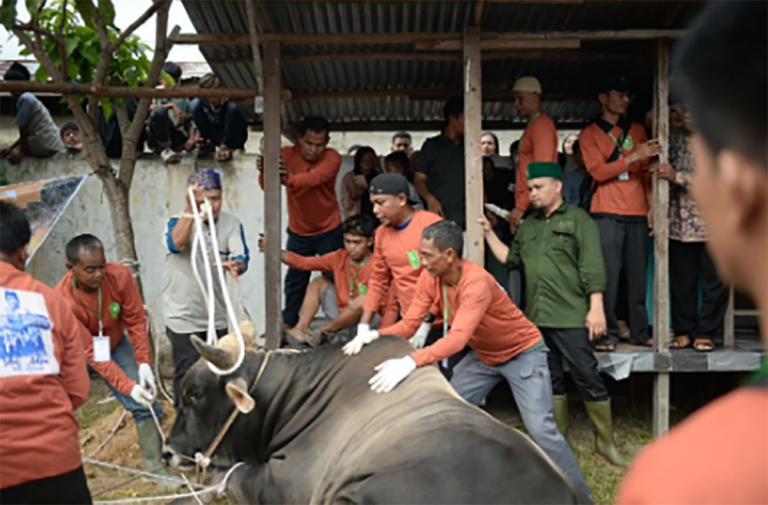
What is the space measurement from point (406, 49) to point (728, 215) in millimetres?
6233

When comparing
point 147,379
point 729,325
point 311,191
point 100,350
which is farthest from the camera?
point 311,191

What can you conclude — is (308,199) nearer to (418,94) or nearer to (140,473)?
(418,94)

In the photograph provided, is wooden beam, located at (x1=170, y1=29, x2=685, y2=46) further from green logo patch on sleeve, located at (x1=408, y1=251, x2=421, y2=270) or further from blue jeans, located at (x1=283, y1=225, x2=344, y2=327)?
blue jeans, located at (x1=283, y1=225, x2=344, y2=327)

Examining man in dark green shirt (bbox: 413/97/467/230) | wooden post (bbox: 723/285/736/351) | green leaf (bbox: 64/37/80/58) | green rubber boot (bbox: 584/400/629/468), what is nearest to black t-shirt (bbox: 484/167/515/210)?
man in dark green shirt (bbox: 413/97/467/230)

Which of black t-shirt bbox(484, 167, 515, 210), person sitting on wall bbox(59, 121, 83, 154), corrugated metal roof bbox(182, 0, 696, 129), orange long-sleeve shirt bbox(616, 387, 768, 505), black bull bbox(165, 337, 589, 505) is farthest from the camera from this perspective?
person sitting on wall bbox(59, 121, 83, 154)

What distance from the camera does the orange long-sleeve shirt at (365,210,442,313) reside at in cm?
589

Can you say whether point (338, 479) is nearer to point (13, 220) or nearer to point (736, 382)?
point (13, 220)

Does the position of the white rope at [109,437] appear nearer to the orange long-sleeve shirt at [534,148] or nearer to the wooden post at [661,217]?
the orange long-sleeve shirt at [534,148]

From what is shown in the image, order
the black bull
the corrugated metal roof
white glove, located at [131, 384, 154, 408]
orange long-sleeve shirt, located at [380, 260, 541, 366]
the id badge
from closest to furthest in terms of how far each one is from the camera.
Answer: the black bull < orange long-sleeve shirt, located at [380, 260, 541, 366] < white glove, located at [131, 384, 154, 408] < the id badge < the corrugated metal roof

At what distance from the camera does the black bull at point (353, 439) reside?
3.17 meters

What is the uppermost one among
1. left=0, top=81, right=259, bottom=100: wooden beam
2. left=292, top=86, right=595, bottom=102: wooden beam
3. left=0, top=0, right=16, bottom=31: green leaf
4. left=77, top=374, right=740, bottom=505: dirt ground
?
left=0, top=0, right=16, bottom=31: green leaf

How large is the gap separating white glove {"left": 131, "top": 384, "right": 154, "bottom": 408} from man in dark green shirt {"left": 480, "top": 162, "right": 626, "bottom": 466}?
2.73 m

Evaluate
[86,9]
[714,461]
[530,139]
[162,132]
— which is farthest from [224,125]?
[714,461]

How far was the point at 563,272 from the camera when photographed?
595 centimetres
